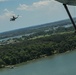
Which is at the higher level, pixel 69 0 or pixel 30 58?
pixel 69 0

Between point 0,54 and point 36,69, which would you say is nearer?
point 36,69

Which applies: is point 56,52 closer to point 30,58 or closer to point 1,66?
point 30,58

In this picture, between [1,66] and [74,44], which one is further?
[74,44]

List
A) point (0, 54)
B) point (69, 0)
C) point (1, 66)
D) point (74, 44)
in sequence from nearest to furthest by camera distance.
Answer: point (69, 0) → point (1, 66) → point (74, 44) → point (0, 54)

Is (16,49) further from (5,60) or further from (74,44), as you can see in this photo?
(74,44)

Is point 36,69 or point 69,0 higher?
point 69,0

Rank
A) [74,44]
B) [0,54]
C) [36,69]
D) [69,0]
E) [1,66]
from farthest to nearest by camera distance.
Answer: [0,54], [74,44], [1,66], [36,69], [69,0]

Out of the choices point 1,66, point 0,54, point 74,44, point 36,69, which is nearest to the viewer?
point 36,69

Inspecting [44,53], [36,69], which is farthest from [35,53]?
[36,69]

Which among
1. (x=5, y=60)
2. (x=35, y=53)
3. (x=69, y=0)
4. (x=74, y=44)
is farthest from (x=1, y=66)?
(x=69, y=0)
